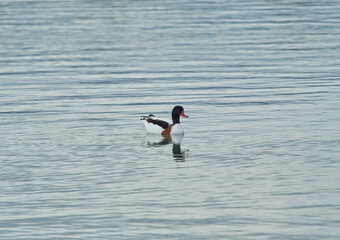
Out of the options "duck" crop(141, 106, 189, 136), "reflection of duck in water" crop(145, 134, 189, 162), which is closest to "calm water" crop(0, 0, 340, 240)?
"reflection of duck in water" crop(145, 134, 189, 162)

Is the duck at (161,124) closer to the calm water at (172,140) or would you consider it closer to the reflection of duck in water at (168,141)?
the reflection of duck in water at (168,141)

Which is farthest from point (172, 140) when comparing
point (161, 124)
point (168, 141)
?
point (161, 124)

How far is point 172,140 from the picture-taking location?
2244cm

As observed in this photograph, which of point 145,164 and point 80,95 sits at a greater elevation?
point 80,95

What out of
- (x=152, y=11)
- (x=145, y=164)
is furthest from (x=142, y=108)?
(x=152, y=11)

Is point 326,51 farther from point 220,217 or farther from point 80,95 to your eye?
point 220,217

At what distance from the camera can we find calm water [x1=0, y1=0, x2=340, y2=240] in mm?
14812

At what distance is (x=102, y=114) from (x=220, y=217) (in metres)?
11.5

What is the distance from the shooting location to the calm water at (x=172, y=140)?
14.8 m

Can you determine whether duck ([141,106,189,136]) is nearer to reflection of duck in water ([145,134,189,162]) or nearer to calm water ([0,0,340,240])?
reflection of duck in water ([145,134,189,162])

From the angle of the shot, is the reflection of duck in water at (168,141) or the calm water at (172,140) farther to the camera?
the reflection of duck in water at (168,141)

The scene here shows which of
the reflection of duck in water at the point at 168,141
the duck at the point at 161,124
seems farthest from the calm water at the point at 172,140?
the duck at the point at 161,124

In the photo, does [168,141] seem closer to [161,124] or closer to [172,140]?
[172,140]

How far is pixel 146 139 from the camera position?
73.4ft
